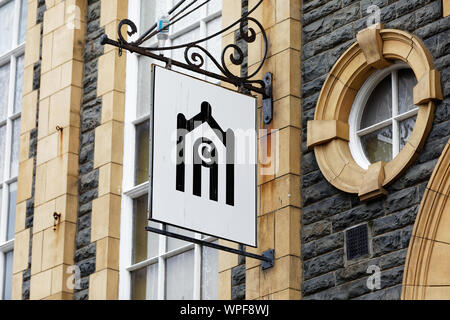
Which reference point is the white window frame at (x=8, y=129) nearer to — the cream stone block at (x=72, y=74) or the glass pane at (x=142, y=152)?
the cream stone block at (x=72, y=74)

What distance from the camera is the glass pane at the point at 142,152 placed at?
653 inches

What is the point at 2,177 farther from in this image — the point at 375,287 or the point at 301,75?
the point at 375,287

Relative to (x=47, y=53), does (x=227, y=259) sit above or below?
below

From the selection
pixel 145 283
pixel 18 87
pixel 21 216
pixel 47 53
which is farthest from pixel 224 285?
pixel 18 87

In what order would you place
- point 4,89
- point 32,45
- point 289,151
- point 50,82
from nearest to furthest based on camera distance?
point 289,151 → point 50,82 → point 32,45 → point 4,89

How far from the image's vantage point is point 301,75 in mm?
14383

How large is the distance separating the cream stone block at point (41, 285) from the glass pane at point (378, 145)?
193 inches

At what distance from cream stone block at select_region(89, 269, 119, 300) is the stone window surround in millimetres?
3453

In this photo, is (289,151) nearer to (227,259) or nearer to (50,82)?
(227,259)

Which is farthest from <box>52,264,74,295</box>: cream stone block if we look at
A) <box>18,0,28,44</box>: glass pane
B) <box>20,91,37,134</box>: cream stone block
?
<box>18,0,28,44</box>: glass pane

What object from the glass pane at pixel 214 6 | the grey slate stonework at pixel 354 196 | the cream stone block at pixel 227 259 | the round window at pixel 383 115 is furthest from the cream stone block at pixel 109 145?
the round window at pixel 383 115

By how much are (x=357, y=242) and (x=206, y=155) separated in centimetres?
176

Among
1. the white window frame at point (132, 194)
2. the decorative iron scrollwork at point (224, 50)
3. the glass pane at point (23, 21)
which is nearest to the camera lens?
the decorative iron scrollwork at point (224, 50)

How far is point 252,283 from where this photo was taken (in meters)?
13.9
